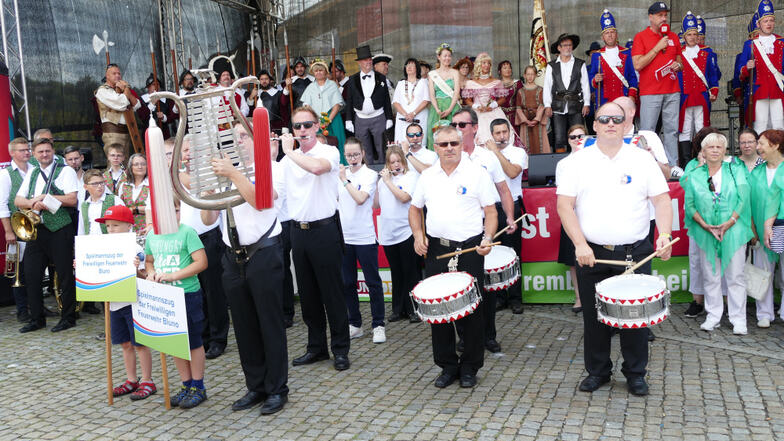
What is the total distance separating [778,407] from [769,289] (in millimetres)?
2390

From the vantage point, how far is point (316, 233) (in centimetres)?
574

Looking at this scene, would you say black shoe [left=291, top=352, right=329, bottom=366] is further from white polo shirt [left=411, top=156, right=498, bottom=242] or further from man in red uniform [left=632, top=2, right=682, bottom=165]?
man in red uniform [left=632, top=2, right=682, bottom=165]

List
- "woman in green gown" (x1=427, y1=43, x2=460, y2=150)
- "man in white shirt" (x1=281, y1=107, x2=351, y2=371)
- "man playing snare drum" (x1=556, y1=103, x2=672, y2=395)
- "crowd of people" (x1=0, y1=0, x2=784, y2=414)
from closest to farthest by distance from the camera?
"man playing snare drum" (x1=556, y1=103, x2=672, y2=395) < "crowd of people" (x1=0, y1=0, x2=784, y2=414) < "man in white shirt" (x1=281, y1=107, x2=351, y2=371) < "woman in green gown" (x1=427, y1=43, x2=460, y2=150)

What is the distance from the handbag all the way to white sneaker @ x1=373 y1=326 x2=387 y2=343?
336 centimetres

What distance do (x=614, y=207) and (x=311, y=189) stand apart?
2.31 metres

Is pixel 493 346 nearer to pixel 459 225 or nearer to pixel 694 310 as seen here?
pixel 459 225

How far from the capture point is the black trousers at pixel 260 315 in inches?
190

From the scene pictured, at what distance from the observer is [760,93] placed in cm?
962

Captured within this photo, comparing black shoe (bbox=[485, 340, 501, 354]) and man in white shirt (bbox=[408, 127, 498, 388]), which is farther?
black shoe (bbox=[485, 340, 501, 354])

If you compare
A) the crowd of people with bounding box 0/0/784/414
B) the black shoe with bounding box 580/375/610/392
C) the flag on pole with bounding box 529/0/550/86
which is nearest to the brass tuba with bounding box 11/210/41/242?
the crowd of people with bounding box 0/0/784/414

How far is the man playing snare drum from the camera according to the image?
15.6 feet

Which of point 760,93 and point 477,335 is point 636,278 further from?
point 760,93

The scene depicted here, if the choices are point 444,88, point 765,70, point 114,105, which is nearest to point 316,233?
point 444,88

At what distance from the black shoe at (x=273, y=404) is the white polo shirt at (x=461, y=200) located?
164 centimetres
